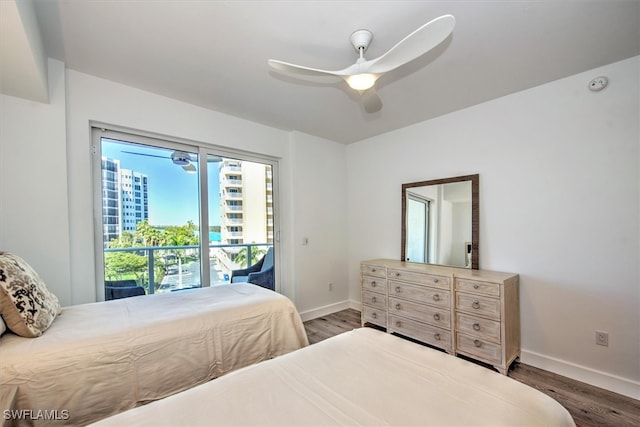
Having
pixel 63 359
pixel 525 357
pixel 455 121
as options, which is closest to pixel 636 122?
pixel 455 121

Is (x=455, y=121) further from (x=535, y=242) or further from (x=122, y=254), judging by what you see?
(x=122, y=254)

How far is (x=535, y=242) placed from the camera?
96.7 inches

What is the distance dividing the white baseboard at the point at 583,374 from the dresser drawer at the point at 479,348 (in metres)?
0.44

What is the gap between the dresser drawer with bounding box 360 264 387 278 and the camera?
3129 millimetres

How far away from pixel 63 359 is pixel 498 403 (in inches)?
76.8

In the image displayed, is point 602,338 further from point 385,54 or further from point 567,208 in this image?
point 385,54

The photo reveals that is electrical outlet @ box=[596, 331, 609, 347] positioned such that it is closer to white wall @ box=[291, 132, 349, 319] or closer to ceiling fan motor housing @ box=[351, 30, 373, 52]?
white wall @ box=[291, 132, 349, 319]

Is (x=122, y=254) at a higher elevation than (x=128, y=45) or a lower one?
lower

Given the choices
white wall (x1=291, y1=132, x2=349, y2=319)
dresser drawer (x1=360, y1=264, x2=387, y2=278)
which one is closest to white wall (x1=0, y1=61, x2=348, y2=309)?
white wall (x1=291, y1=132, x2=349, y2=319)

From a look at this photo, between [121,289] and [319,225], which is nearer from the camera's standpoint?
[121,289]

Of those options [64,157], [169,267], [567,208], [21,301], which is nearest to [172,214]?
[169,267]

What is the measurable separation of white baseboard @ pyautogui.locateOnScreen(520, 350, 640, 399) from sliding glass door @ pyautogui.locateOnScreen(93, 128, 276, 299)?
2.95 m

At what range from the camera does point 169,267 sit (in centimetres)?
282

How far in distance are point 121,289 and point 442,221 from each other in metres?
3.33
